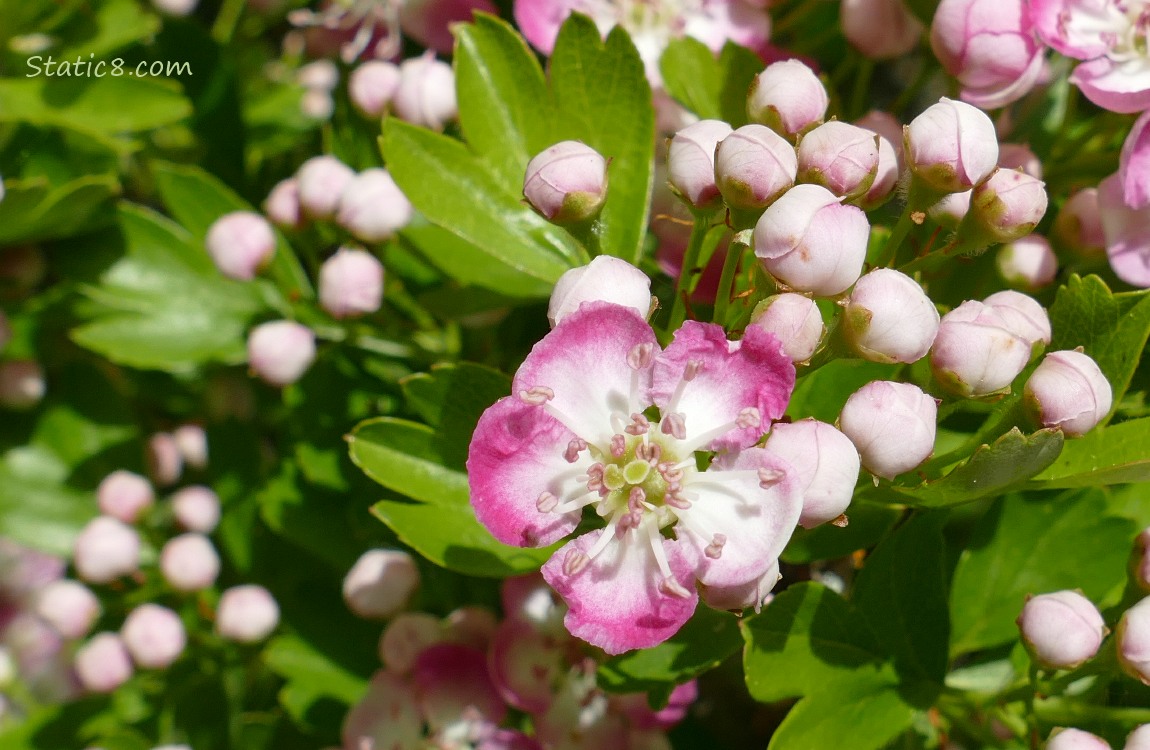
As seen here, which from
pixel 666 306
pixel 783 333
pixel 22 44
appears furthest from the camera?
pixel 22 44

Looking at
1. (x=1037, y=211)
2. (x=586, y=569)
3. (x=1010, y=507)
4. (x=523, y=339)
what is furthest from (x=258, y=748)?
(x=1037, y=211)

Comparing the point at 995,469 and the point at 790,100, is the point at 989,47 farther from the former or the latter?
the point at 995,469

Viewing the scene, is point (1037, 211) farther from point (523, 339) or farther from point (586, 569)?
point (523, 339)

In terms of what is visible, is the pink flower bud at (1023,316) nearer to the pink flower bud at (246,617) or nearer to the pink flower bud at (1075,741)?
the pink flower bud at (1075,741)

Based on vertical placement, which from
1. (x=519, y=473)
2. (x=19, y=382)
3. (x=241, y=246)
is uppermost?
(x=519, y=473)

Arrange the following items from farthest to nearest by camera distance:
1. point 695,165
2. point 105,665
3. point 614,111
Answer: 1. point 105,665
2. point 614,111
3. point 695,165

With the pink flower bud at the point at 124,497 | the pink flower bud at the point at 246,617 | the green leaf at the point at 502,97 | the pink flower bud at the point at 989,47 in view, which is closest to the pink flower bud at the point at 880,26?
the pink flower bud at the point at 989,47

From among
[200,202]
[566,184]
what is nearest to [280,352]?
[200,202]
